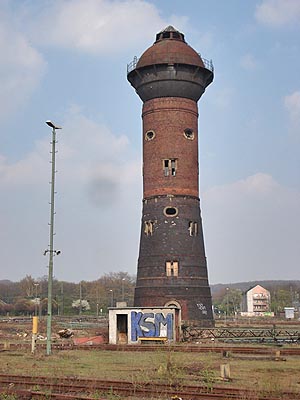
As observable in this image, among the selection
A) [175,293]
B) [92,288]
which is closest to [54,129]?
[175,293]

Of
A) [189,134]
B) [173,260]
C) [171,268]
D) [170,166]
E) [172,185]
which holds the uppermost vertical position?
[189,134]

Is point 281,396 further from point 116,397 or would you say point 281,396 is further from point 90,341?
point 90,341

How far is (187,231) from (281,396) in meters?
24.3

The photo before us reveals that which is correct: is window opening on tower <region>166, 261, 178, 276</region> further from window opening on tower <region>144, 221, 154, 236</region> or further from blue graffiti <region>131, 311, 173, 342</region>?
blue graffiti <region>131, 311, 173, 342</region>

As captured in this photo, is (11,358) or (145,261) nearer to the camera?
(11,358)

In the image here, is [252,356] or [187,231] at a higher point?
[187,231]

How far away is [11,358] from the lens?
22328 millimetres

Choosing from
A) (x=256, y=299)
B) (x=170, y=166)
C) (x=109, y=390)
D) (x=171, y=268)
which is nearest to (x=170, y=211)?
(x=170, y=166)

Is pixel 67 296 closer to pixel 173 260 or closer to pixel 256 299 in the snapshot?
pixel 256 299

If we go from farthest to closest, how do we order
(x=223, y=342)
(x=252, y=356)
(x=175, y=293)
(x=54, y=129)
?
1. (x=175, y=293)
2. (x=223, y=342)
3. (x=54, y=129)
4. (x=252, y=356)

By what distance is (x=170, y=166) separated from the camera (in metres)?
37.1

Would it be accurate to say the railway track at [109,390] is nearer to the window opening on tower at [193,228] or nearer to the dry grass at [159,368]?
the dry grass at [159,368]

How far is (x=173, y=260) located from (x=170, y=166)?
6.32m

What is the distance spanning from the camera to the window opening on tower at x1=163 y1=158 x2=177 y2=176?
37.0 metres
